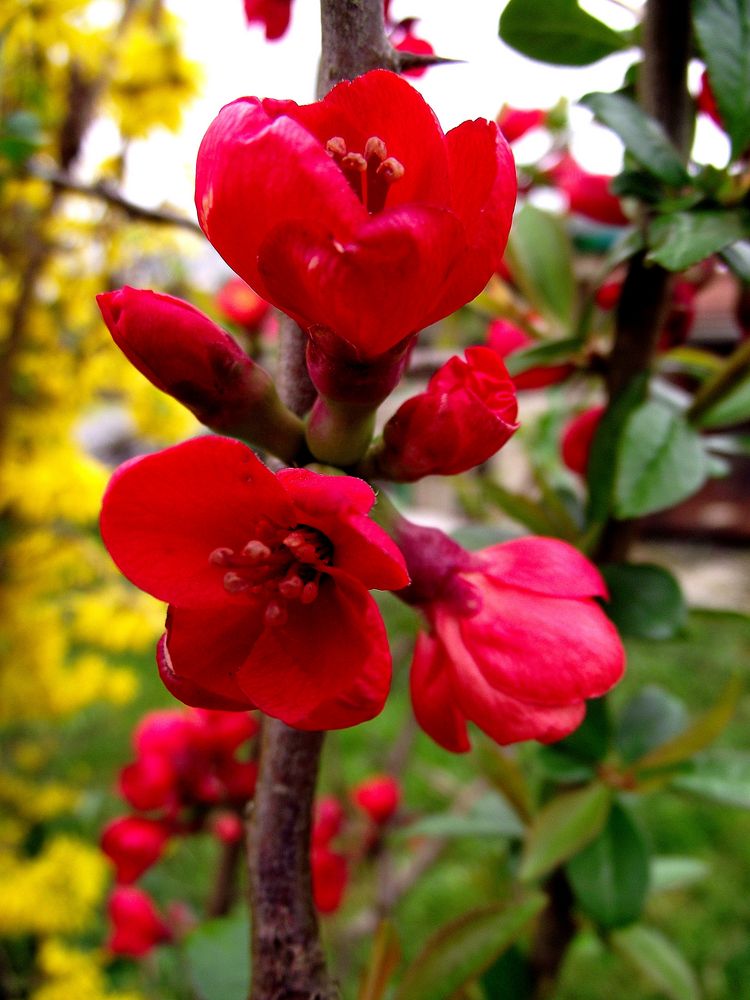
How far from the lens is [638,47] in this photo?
1.76 ft

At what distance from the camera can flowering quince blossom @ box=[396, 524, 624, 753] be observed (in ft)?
1.06

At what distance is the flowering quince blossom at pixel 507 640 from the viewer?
323mm

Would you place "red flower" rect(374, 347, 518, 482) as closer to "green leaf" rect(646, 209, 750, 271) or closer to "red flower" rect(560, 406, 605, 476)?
"green leaf" rect(646, 209, 750, 271)

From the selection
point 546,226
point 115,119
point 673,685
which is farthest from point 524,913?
point 673,685

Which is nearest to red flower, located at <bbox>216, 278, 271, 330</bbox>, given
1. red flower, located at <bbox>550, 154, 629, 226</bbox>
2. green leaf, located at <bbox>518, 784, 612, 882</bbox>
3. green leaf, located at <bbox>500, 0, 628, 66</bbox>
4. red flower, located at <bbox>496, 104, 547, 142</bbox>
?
red flower, located at <bbox>496, 104, 547, 142</bbox>

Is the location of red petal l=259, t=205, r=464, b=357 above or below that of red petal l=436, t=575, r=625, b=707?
above

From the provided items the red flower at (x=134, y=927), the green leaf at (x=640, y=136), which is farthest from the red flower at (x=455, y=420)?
the red flower at (x=134, y=927)

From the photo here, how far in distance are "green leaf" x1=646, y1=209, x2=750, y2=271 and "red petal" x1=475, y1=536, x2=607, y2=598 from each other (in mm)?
138

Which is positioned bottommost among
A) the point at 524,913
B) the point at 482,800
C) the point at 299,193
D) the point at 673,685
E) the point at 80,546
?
the point at 673,685

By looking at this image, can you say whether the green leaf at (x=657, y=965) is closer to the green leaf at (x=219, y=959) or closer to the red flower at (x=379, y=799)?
the green leaf at (x=219, y=959)

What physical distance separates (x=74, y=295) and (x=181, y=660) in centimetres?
212

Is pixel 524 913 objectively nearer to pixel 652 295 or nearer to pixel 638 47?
pixel 652 295

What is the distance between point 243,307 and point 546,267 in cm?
50

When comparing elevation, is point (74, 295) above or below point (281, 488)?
below
